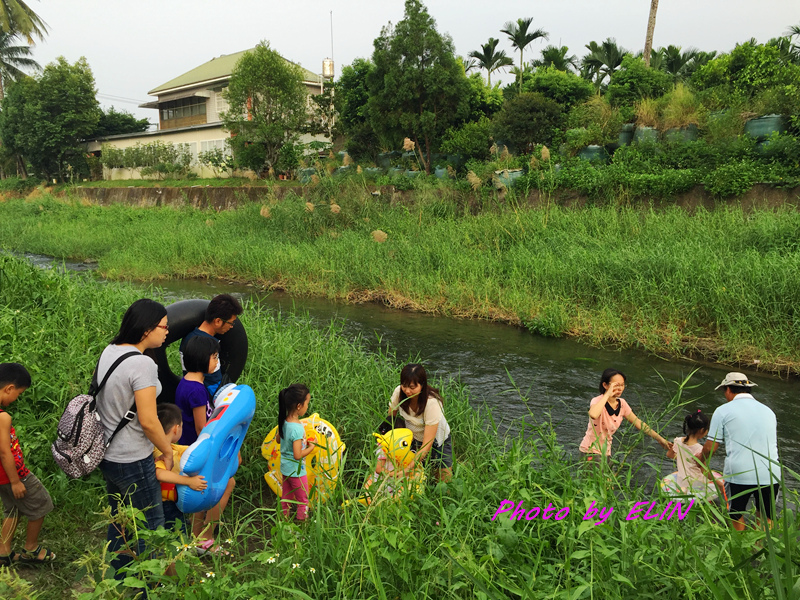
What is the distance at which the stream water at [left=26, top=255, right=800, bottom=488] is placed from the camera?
5797 mm

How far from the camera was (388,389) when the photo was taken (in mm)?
5480

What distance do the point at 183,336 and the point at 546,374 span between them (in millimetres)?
4790

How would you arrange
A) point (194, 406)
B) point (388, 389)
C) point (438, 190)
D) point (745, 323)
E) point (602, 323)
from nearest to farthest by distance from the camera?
point (194, 406)
point (388, 389)
point (745, 323)
point (602, 323)
point (438, 190)

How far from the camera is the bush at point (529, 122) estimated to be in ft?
50.5

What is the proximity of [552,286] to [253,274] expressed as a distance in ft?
23.4

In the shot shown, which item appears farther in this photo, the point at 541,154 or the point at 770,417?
the point at 541,154

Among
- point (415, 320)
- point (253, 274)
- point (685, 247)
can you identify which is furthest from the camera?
point (253, 274)

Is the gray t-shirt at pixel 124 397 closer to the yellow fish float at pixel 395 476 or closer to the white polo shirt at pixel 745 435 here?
the yellow fish float at pixel 395 476

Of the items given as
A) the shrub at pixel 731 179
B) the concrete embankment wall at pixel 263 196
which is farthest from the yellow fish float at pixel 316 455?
the shrub at pixel 731 179

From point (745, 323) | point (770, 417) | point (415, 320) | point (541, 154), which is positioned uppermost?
point (541, 154)

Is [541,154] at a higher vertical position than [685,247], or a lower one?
higher

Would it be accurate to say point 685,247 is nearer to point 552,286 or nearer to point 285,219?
point 552,286

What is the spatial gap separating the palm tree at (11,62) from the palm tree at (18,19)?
1379 millimetres

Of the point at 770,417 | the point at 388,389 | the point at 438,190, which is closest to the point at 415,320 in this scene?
the point at 388,389
